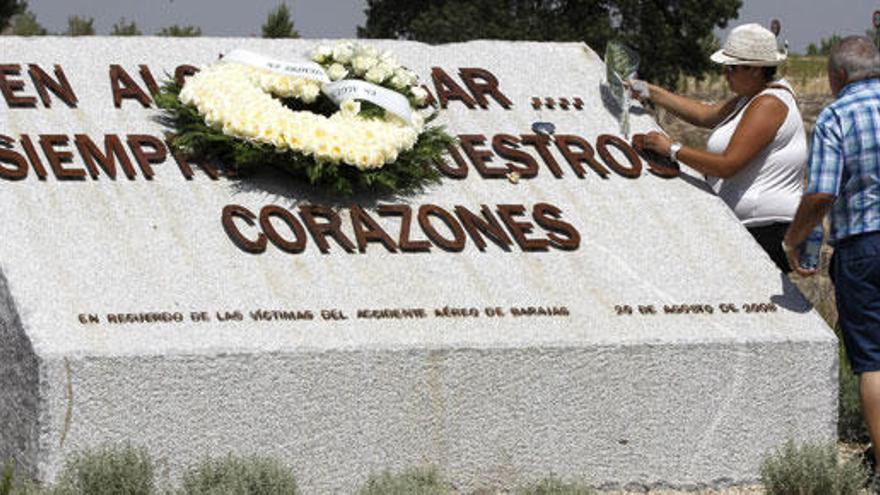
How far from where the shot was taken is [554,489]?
6516 mm

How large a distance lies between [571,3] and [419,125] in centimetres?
2471

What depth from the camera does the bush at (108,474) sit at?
6.31 metres

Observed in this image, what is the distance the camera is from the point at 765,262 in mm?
8016

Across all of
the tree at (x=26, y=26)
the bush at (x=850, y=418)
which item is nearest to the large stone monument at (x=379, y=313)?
the bush at (x=850, y=418)

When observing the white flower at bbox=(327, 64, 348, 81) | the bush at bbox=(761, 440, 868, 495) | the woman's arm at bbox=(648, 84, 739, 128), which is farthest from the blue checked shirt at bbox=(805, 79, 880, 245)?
the white flower at bbox=(327, 64, 348, 81)

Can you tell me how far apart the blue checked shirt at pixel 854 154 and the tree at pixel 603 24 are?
75.6ft

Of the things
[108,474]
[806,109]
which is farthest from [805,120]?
[108,474]

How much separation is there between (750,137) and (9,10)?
16.5m

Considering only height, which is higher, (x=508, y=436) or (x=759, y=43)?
(x=759, y=43)

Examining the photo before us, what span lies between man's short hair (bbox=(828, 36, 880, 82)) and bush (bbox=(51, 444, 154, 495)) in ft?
9.84

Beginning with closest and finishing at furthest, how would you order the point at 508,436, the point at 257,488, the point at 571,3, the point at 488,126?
the point at 257,488
the point at 508,436
the point at 488,126
the point at 571,3

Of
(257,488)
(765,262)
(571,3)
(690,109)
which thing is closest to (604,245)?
(765,262)

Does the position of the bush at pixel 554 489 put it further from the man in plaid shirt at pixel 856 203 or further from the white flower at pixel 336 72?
the white flower at pixel 336 72

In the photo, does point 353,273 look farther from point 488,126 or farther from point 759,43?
point 759,43
